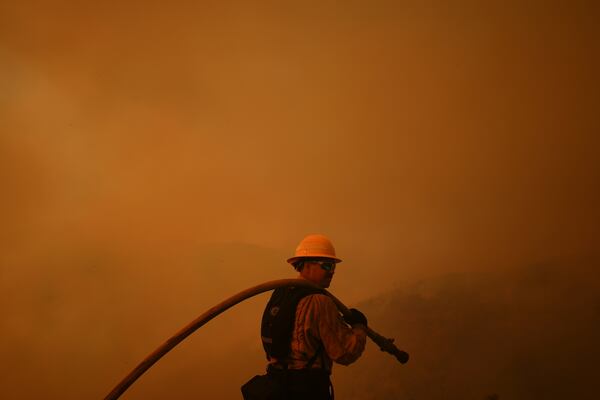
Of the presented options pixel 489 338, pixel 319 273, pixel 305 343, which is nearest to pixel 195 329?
pixel 305 343

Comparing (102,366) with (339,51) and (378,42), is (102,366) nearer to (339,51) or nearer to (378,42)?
(339,51)

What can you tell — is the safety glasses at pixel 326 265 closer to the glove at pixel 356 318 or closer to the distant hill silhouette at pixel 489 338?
the glove at pixel 356 318

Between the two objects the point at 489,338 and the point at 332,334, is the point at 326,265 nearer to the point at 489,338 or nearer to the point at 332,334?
the point at 332,334

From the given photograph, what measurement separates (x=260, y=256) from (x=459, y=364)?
193 centimetres

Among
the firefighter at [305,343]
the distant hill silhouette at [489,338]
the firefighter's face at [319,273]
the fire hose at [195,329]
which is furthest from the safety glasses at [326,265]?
the distant hill silhouette at [489,338]

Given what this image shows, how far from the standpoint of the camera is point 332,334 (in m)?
2.26

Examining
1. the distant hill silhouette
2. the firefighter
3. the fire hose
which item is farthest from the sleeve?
the distant hill silhouette

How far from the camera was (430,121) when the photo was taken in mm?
4066

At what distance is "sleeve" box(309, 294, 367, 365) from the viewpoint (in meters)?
2.25

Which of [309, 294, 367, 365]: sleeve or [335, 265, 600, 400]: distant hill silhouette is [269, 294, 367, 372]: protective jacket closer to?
[309, 294, 367, 365]: sleeve

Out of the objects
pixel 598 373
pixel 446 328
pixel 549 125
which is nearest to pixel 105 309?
pixel 446 328

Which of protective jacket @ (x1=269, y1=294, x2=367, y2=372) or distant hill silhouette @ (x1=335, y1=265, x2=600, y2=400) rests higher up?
protective jacket @ (x1=269, y1=294, x2=367, y2=372)

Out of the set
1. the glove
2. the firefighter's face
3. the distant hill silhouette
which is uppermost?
the firefighter's face

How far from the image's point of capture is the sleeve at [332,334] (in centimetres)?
225
